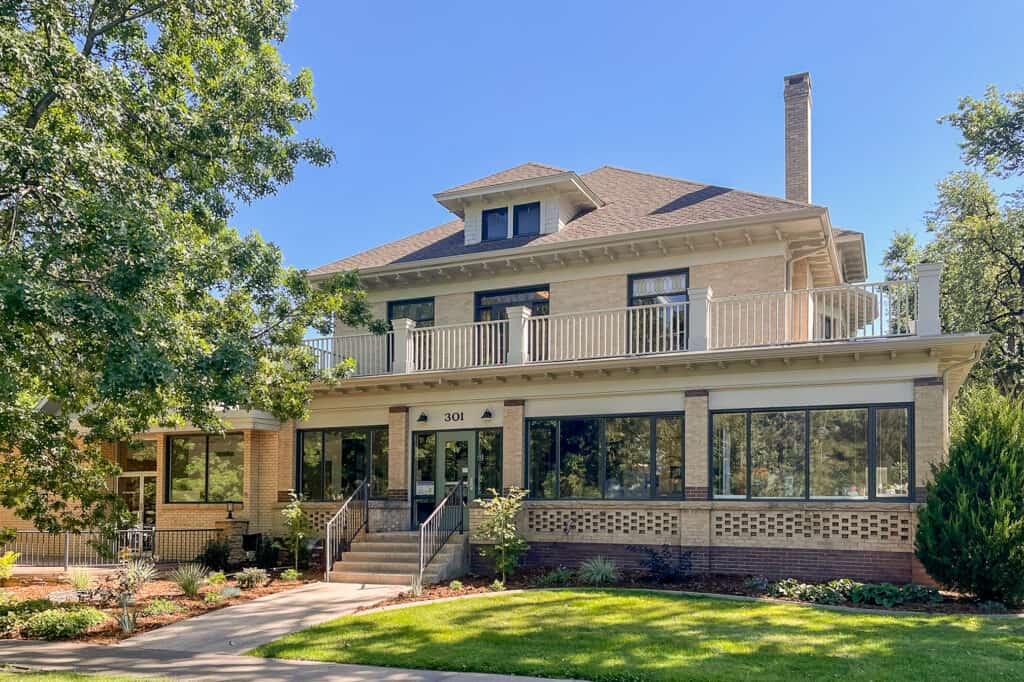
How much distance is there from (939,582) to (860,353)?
4.06 meters

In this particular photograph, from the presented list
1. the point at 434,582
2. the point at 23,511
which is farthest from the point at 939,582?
the point at 23,511

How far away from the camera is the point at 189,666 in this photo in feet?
35.4

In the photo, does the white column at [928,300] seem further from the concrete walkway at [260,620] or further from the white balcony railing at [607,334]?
the concrete walkway at [260,620]

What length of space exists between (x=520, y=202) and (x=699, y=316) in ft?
21.7

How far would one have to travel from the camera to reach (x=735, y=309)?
17.9 m

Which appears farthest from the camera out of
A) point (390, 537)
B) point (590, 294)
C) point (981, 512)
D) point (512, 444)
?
point (590, 294)

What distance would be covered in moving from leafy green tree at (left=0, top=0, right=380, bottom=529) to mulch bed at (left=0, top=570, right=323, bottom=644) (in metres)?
1.86

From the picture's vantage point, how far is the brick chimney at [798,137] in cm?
2175

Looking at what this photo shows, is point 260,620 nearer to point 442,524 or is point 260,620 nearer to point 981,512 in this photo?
point 442,524

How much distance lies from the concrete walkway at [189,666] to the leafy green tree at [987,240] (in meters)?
22.3

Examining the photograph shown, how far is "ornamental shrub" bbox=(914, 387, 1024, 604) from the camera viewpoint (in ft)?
42.8

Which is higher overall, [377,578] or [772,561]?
Answer: [772,561]

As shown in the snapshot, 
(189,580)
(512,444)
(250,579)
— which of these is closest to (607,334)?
(512,444)

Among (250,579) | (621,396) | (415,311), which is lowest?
(250,579)
